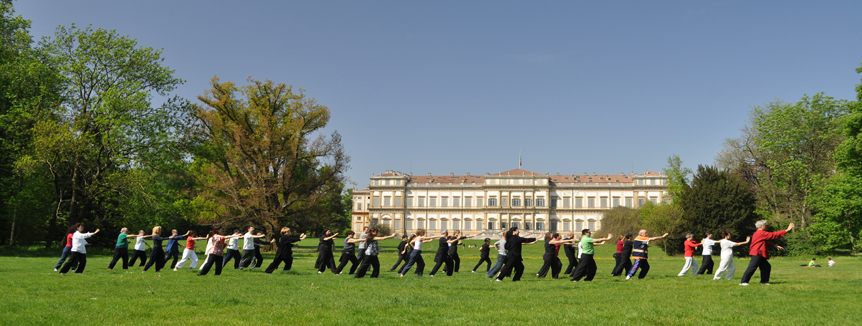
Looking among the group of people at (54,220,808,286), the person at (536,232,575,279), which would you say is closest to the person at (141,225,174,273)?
the group of people at (54,220,808,286)

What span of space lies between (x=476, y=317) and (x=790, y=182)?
41825mm

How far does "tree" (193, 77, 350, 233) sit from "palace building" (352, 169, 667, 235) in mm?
62231

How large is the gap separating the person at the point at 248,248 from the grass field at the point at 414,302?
2.71 m

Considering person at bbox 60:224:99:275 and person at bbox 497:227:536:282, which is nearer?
person at bbox 497:227:536:282

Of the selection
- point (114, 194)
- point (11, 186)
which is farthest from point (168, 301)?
point (11, 186)

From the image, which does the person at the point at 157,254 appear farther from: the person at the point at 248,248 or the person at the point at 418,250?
the person at the point at 418,250

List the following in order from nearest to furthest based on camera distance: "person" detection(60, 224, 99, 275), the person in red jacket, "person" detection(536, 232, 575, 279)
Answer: the person in red jacket < "person" detection(60, 224, 99, 275) < "person" detection(536, 232, 575, 279)

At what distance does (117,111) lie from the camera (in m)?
28.8

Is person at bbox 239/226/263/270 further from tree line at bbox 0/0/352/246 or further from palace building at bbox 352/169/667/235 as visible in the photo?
palace building at bbox 352/169/667/235

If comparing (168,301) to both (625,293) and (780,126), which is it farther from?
(780,126)

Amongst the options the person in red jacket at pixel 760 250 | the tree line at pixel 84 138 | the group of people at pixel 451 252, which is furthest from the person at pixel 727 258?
the tree line at pixel 84 138

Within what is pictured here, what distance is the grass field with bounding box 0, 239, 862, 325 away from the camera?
23.9 ft

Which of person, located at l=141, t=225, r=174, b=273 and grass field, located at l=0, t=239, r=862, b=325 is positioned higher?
person, located at l=141, t=225, r=174, b=273

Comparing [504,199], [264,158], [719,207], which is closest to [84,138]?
[264,158]
